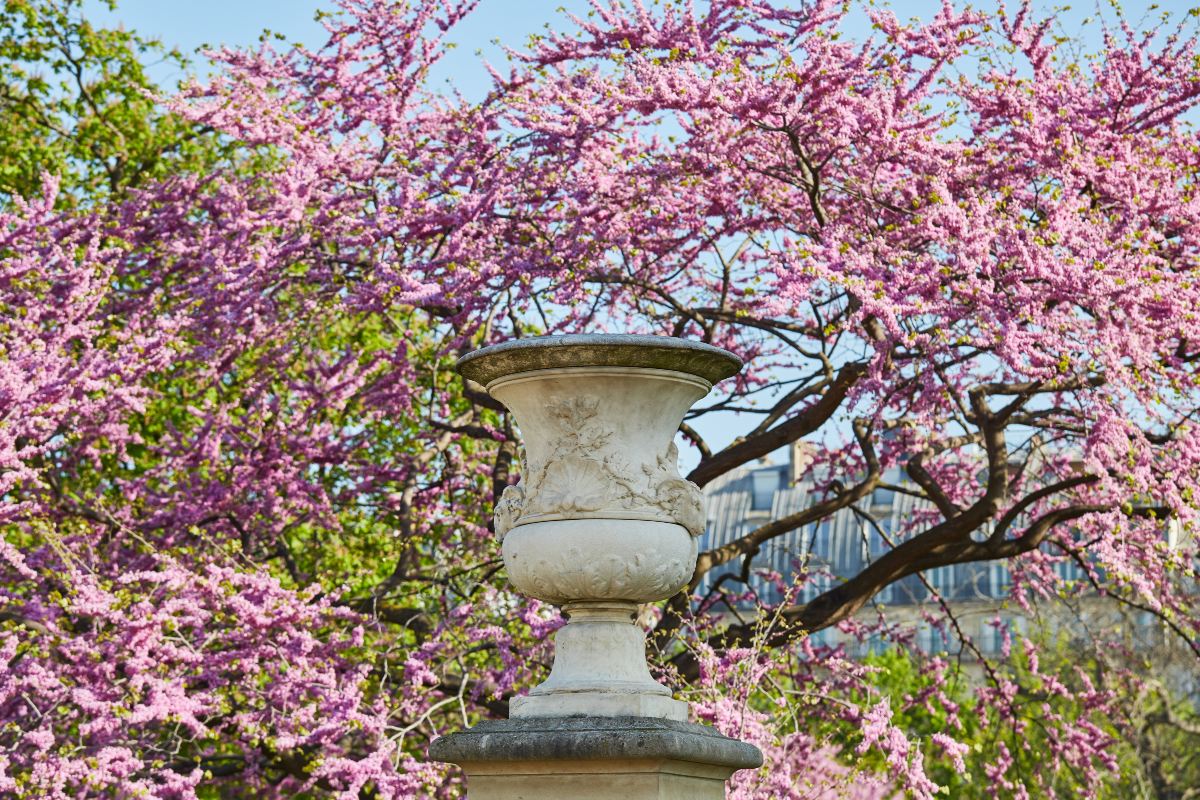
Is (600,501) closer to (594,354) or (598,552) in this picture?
(598,552)

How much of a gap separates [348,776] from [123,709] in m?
Result: 1.27

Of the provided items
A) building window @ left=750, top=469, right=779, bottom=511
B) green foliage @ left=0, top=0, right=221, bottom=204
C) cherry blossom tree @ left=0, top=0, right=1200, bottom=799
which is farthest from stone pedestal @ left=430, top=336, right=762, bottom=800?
building window @ left=750, top=469, right=779, bottom=511

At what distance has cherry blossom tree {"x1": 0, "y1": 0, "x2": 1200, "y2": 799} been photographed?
8.17m

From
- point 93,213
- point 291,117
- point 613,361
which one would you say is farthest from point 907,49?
point 93,213

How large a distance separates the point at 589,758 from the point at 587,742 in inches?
2.2

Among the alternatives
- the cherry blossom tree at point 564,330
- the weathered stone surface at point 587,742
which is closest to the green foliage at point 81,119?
the cherry blossom tree at point 564,330

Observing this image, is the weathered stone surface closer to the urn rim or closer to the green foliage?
the urn rim

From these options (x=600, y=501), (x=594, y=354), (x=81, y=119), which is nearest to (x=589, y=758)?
(x=600, y=501)

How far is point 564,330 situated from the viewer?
33.8 feet

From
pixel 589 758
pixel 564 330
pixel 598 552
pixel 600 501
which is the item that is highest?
pixel 564 330

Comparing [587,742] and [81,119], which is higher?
[81,119]

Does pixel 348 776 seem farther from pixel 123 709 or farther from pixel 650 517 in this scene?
pixel 650 517

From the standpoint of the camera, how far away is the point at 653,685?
468cm

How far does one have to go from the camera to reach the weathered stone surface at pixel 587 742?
4312mm
